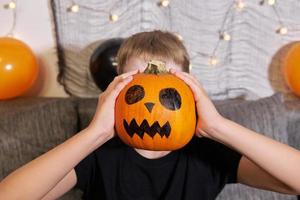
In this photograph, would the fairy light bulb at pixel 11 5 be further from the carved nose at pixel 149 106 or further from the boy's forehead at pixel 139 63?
the carved nose at pixel 149 106

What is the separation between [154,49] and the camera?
103cm

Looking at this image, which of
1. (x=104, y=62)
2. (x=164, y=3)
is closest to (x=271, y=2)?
(x=164, y=3)

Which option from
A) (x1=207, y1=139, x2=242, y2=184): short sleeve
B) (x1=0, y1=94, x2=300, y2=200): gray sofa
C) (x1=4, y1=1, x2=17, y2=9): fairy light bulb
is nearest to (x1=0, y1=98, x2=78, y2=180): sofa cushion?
(x1=0, y1=94, x2=300, y2=200): gray sofa

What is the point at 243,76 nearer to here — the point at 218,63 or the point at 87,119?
the point at 218,63

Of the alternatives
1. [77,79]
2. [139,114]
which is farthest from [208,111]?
[77,79]

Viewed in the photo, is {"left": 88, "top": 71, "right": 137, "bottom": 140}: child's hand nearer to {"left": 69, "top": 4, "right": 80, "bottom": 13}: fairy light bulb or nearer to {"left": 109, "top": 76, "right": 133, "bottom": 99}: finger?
{"left": 109, "top": 76, "right": 133, "bottom": 99}: finger

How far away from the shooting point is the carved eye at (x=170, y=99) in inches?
32.3

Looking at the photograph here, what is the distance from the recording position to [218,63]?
178 cm

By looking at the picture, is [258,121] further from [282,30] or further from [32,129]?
[32,129]

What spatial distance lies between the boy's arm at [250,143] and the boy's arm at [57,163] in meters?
0.18

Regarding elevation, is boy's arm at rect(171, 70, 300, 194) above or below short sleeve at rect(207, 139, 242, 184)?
above

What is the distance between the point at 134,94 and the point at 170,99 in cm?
8

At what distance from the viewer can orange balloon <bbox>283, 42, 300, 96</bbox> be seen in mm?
1620

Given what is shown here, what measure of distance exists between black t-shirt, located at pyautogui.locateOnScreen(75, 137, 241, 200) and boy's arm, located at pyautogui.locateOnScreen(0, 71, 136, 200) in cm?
15
